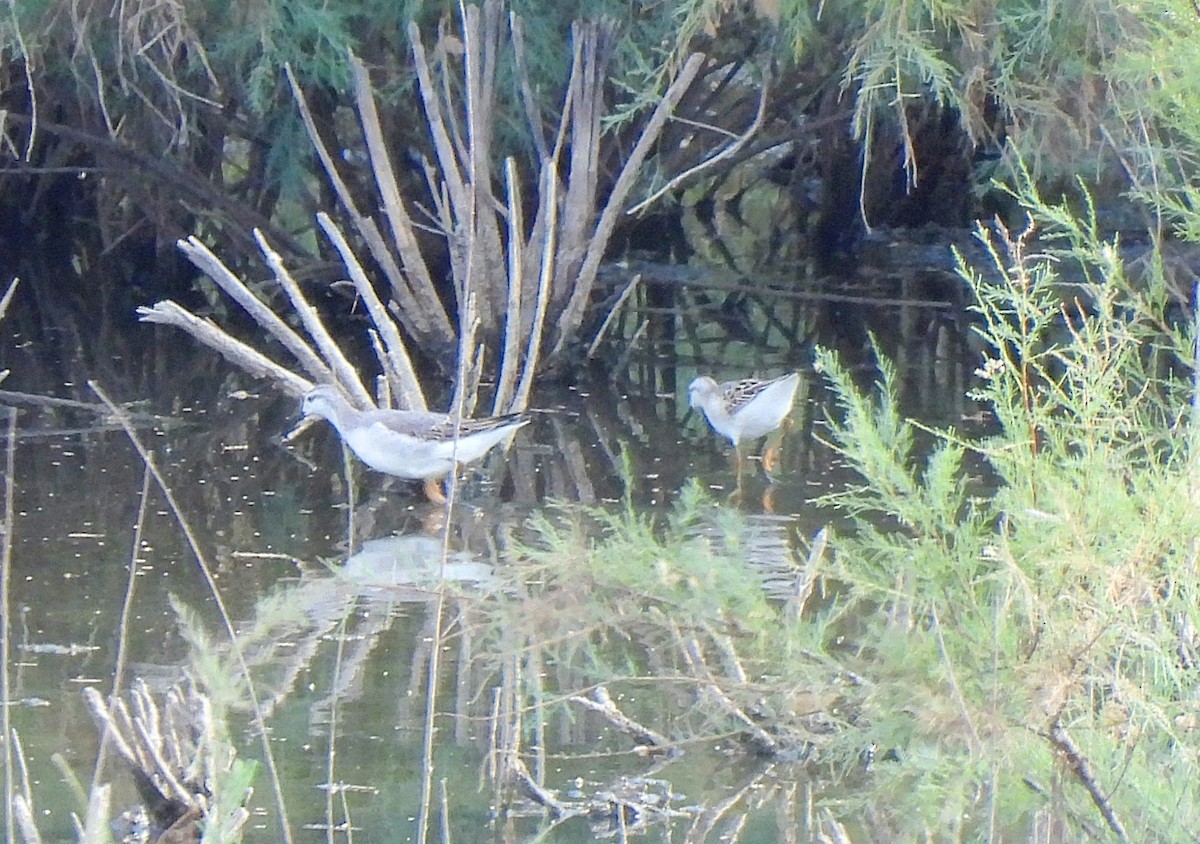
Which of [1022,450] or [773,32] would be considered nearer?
[1022,450]

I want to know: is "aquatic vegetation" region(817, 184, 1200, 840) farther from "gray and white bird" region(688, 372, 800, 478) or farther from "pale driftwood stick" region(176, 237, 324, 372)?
"pale driftwood stick" region(176, 237, 324, 372)

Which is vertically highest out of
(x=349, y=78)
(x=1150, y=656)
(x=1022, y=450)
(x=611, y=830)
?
(x=349, y=78)

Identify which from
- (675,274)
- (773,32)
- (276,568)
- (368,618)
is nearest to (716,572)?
(368,618)

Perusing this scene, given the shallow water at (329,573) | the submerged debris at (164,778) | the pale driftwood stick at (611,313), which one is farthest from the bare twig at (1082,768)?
the pale driftwood stick at (611,313)

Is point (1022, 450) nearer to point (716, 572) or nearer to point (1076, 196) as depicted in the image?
point (716, 572)

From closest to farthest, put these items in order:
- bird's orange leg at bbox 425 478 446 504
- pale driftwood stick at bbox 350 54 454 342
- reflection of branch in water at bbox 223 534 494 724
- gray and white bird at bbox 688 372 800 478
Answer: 1. reflection of branch in water at bbox 223 534 494 724
2. bird's orange leg at bbox 425 478 446 504
3. gray and white bird at bbox 688 372 800 478
4. pale driftwood stick at bbox 350 54 454 342

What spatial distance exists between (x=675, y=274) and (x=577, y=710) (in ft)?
35.1

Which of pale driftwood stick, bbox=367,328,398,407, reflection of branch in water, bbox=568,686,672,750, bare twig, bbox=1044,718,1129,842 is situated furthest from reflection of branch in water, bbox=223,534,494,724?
bare twig, bbox=1044,718,1129,842

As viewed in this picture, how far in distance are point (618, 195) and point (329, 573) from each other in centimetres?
461

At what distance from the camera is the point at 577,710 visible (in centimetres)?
603

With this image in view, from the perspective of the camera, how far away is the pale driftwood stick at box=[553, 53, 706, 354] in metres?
11.2

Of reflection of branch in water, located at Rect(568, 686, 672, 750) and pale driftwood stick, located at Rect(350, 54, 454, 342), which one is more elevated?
pale driftwood stick, located at Rect(350, 54, 454, 342)

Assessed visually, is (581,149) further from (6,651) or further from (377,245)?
(6,651)

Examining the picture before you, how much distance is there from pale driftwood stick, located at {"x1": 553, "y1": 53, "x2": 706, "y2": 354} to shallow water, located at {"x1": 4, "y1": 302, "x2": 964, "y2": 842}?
49 cm
